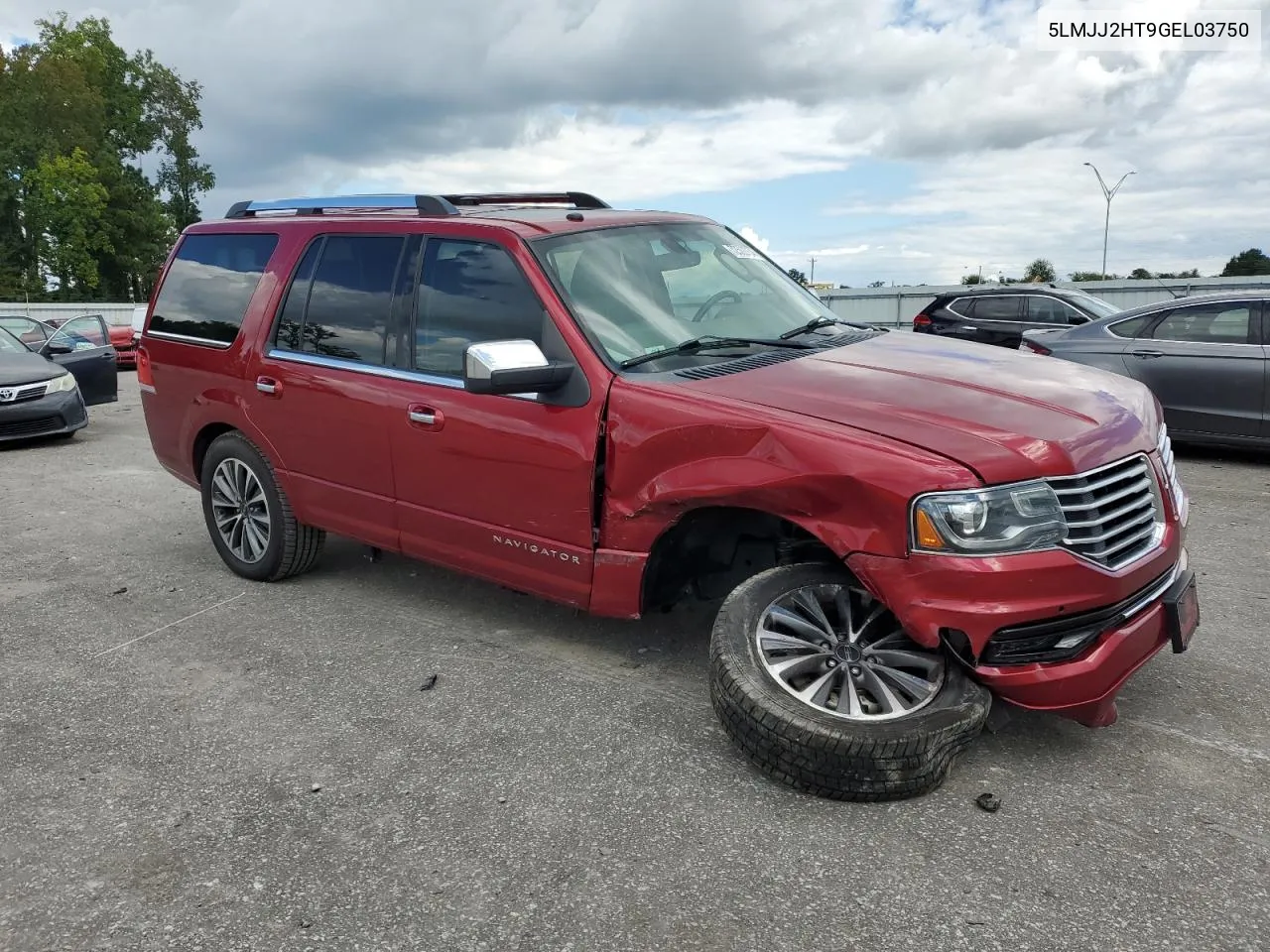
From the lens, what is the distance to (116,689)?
406cm

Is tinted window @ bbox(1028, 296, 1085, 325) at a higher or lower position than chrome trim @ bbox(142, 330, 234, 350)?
lower

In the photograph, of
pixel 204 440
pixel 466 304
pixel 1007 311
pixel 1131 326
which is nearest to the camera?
pixel 466 304

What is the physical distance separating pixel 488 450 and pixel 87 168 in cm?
6856

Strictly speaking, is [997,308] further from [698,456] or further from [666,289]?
[698,456]

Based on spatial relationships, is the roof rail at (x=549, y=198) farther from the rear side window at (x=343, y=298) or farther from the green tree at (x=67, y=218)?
the green tree at (x=67, y=218)

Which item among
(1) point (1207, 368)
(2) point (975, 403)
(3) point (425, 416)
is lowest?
(1) point (1207, 368)

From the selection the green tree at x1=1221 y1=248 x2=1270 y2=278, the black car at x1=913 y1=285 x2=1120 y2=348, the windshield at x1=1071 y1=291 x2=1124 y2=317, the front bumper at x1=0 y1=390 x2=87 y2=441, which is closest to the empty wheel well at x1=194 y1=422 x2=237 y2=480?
the front bumper at x1=0 y1=390 x2=87 y2=441

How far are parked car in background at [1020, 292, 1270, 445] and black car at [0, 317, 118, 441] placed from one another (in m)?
10.0

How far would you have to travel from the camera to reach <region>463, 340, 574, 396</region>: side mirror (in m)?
3.45

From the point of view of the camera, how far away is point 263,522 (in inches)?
207

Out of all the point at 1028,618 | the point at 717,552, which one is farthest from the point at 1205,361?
the point at 1028,618

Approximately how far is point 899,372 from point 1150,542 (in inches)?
38.1

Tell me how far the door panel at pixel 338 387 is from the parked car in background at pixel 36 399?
6552 mm

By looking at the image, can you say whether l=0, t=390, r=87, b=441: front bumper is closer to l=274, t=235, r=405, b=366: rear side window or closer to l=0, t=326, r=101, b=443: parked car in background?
l=0, t=326, r=101, b=443: parked car in background
